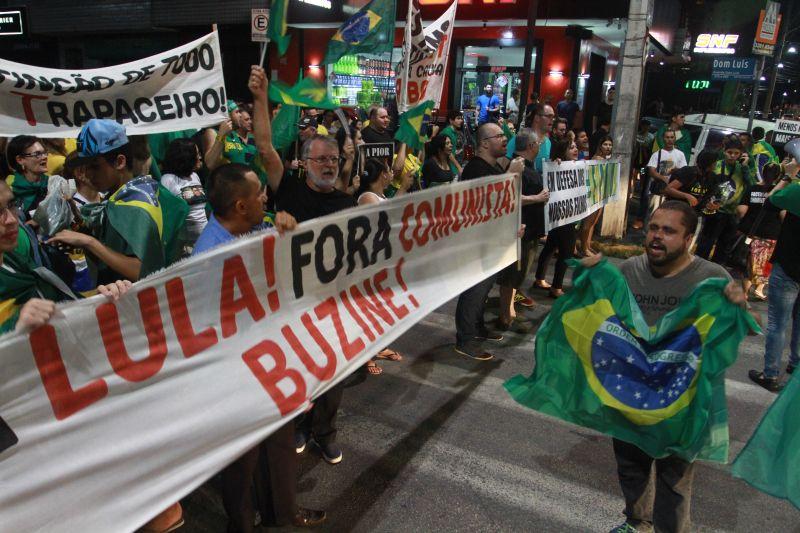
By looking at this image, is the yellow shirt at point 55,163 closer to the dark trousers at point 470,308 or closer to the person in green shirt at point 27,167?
the person in green shirt at point 27,167

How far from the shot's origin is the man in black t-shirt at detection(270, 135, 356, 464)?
3729mm

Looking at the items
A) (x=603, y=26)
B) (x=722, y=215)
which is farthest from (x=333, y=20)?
(x=722, y=215)

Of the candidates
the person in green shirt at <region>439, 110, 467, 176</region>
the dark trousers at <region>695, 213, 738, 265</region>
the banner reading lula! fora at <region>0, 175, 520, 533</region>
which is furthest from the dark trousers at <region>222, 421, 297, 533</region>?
the person in green shirt at <region>439, 110, 467, 176</region>

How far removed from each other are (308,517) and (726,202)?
7401 millimetres

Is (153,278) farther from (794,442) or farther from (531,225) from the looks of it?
(531,225)

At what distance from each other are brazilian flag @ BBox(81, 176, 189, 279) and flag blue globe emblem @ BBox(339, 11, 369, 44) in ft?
12.3

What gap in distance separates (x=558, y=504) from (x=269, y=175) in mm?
2735

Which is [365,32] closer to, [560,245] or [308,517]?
[560,245]

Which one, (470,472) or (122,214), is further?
(470,472)

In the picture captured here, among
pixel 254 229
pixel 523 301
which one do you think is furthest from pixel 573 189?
pixel 254 229

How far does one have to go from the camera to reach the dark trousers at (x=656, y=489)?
2918 millimetres

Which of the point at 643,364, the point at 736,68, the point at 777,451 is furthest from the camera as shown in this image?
the point at 736,68

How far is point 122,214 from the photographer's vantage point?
119 inches

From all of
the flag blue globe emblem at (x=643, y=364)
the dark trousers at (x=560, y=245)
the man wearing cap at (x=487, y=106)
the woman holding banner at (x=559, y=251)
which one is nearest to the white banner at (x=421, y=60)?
the woman holding banner at (x=559, y=251)
